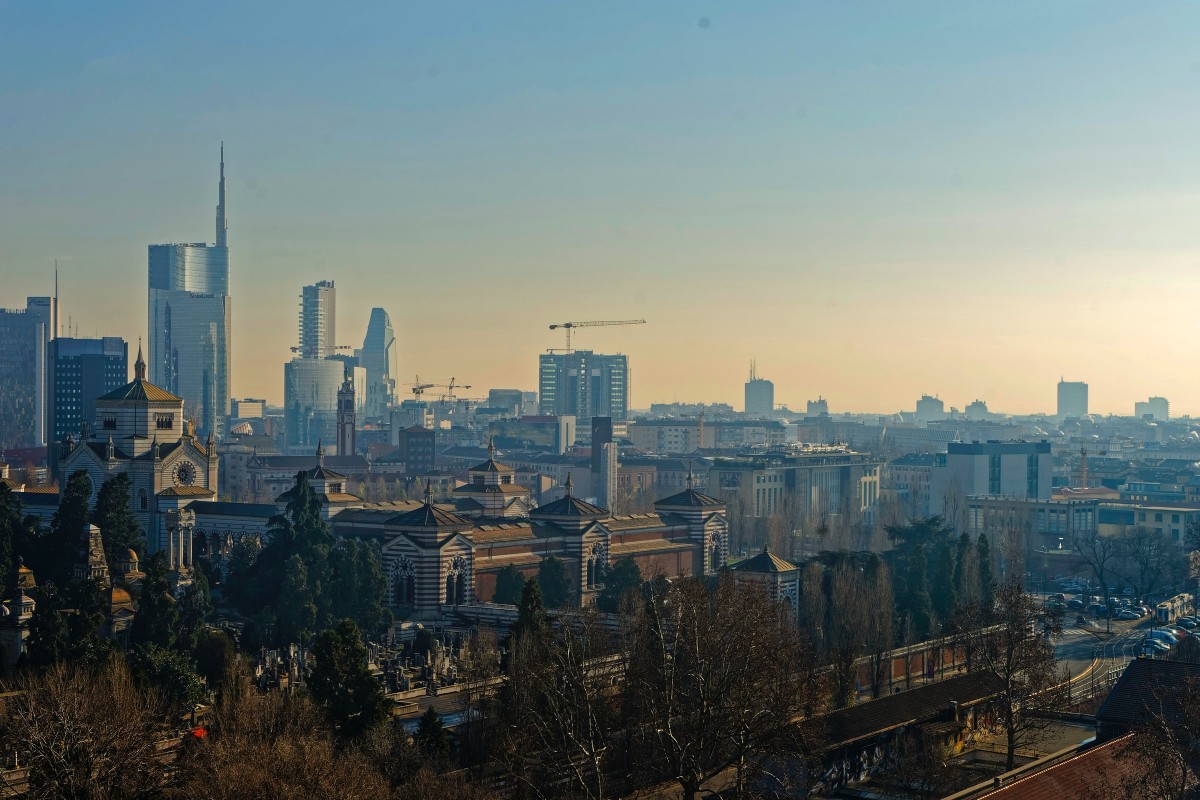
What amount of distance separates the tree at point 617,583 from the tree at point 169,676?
2249cm

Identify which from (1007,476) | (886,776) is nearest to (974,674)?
(886,776)

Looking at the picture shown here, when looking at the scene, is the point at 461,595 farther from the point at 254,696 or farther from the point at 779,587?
the point at 254,696

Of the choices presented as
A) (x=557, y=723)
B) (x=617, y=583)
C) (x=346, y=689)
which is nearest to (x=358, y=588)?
(x=617, y=583)

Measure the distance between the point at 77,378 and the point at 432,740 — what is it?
120m

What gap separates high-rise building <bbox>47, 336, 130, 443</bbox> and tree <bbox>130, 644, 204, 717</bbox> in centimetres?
9984

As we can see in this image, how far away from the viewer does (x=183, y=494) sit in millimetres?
73500

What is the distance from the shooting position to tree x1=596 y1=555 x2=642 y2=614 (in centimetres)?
6612

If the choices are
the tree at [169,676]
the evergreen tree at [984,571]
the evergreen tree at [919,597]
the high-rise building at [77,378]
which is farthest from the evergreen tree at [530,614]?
the high-rise building at [77,378]

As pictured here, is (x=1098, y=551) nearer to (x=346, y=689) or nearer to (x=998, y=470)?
(x=998, y=470)

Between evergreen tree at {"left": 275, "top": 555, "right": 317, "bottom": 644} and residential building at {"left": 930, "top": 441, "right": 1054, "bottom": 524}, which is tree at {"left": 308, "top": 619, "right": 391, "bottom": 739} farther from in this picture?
residential building at {"left": 930, "top": 441, "right": 1054, "bottom": 524}

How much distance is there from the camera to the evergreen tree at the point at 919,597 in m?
64.6

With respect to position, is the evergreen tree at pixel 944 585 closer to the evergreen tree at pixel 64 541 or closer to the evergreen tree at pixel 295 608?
the evergreen tree at pixel 295 608

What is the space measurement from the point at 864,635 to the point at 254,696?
26.2 meters

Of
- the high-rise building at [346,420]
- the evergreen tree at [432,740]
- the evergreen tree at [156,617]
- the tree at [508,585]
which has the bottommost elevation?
the evergreen tree at [432,740]
